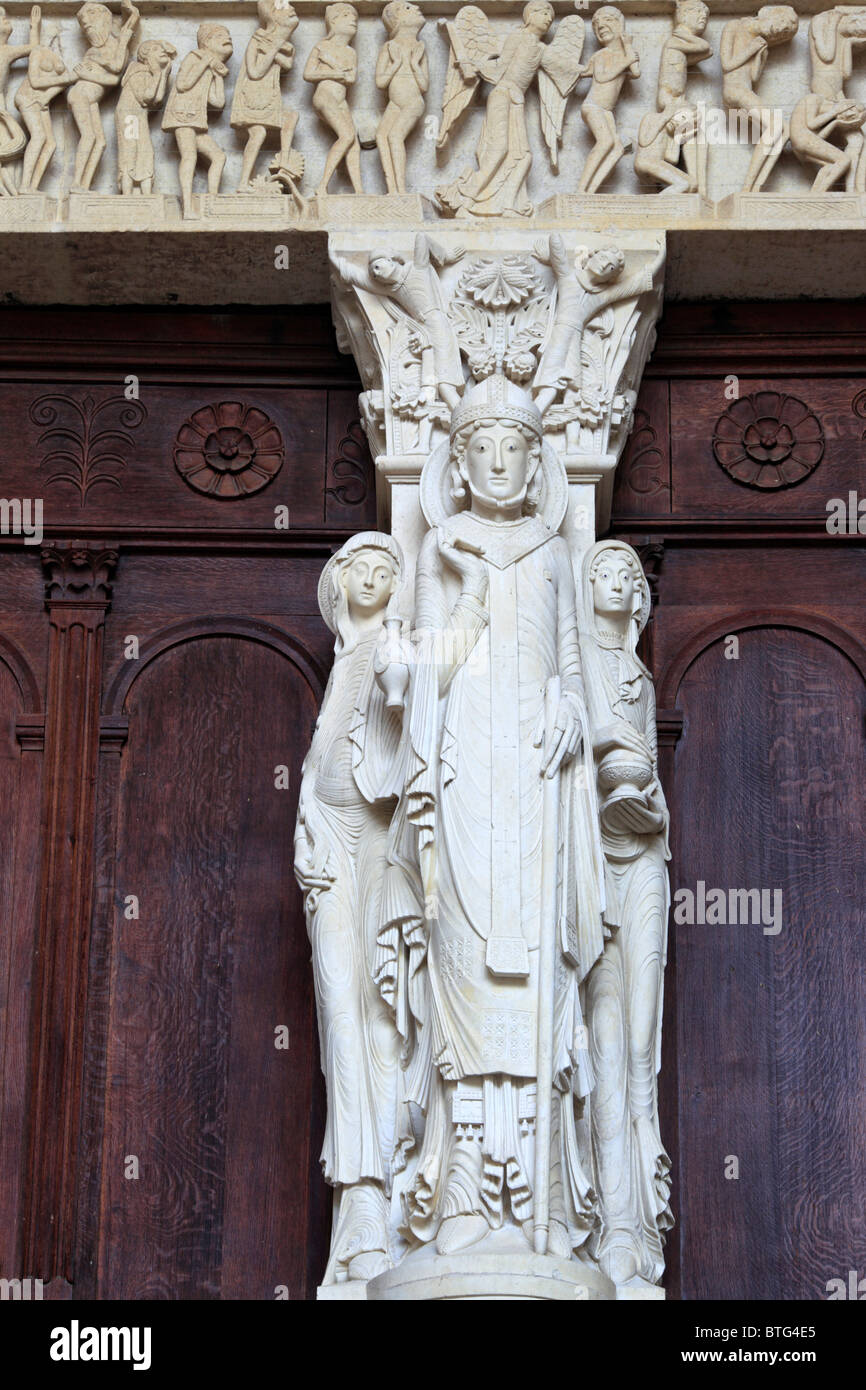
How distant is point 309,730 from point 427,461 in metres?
1.13

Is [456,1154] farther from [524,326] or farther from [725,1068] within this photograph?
[524,326]

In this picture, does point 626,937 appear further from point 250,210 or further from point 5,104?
point 5,104

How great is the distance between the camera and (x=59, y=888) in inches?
373

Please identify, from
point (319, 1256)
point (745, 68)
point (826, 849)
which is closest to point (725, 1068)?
point (826, 849)

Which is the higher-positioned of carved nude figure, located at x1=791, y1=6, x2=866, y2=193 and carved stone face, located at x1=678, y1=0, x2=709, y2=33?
carved stone face, located at x1=678, y1=0, x2=709, y2=33

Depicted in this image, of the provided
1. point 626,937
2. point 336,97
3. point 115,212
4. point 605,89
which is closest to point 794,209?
point 605,89

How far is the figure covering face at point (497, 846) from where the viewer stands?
823 centimetres

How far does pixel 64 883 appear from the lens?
950 cm

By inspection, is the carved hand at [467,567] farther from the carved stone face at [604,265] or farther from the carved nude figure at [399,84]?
the carved nude figure at [399,84]

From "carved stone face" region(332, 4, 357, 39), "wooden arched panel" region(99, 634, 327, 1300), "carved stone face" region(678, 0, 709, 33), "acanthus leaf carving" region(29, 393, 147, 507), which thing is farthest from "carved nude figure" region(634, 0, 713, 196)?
"wooden arched panel" region(99, 634, 327, 1300)

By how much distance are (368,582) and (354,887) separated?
108 cm

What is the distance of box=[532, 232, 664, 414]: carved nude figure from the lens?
31.1 feet

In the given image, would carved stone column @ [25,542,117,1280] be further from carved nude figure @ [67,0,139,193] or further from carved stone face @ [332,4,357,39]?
carved stone face @ [332,4,357,39]

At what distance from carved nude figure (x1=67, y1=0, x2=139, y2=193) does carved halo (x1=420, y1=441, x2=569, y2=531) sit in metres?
1.75
